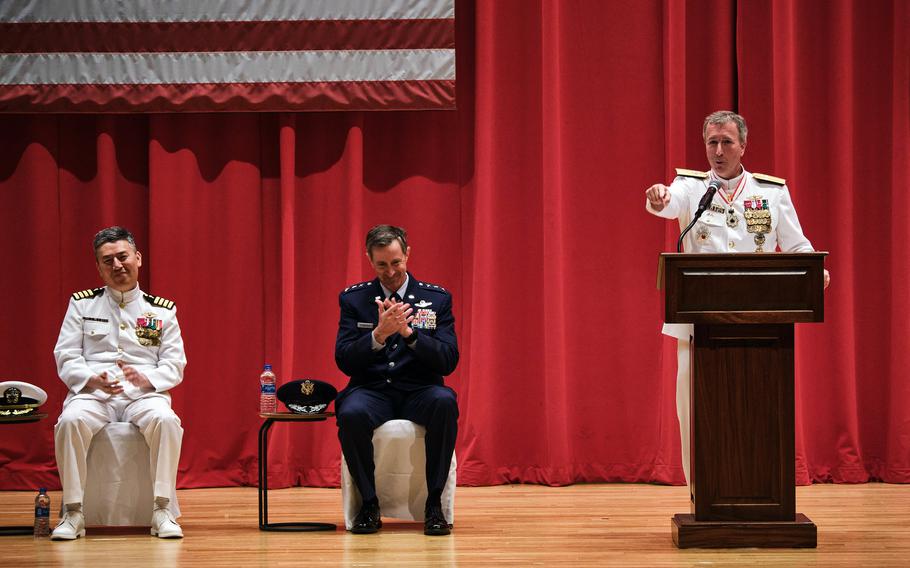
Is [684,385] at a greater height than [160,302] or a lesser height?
lesser

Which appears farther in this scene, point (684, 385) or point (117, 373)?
point (117, 373)

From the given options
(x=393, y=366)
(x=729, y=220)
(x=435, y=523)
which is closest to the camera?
(x=729, y=220)

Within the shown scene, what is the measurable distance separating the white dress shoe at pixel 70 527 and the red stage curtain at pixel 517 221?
1.34 meters

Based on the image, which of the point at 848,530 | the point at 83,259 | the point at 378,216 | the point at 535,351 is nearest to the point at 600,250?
the point at 535,351

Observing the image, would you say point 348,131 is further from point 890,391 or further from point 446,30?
point 890,391

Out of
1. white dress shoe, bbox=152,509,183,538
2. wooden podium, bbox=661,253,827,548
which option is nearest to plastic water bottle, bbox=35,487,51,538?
white dress shoe, bbox=152,509,183,538

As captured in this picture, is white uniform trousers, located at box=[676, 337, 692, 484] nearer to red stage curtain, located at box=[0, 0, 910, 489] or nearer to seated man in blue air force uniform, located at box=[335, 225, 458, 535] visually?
seated man in blue air force uniform, located at box=[335, 225, 458, 535]

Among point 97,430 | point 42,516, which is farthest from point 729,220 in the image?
point 42,516

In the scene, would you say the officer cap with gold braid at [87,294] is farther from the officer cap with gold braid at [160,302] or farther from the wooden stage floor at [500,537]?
the wooden stage floor at [500,537]

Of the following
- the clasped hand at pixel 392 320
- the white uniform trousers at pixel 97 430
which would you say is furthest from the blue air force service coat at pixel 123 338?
the clasped hand at pixel 392 320

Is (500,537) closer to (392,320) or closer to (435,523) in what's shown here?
(435,523)

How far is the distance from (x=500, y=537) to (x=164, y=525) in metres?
1.29

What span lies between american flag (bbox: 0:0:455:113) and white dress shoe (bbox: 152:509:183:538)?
2177 millimetres

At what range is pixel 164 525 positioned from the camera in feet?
13.4
